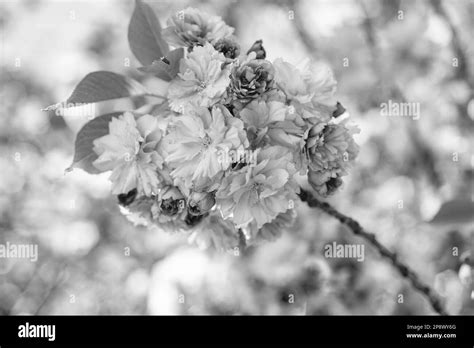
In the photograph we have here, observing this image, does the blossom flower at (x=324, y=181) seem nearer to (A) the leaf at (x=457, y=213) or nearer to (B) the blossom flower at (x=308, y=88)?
(B) the blossom flower at (x=308, y=88)

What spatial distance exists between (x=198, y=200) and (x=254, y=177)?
0.28ft

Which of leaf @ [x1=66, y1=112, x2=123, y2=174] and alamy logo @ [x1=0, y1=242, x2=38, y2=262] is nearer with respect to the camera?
leaf @ [x1=66, y1=112, x2=123, y2=174]

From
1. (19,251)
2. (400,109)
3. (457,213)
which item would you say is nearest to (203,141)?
(457,213)

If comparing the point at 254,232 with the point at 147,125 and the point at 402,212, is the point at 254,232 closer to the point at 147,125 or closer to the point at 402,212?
the point at 147,125

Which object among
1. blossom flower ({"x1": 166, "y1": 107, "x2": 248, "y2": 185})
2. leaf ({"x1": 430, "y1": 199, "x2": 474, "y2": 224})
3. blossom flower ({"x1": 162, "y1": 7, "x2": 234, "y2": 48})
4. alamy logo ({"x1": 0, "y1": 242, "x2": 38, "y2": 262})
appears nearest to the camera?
blossom flower ({"x1": 166, "y1": 107, "x2": 248, "y2": 185})

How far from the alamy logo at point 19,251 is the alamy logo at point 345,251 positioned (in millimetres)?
1371

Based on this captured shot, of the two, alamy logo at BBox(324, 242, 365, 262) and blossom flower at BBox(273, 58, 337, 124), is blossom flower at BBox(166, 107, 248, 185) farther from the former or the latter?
alamy logo at BBox(324, 242, 365, 262)

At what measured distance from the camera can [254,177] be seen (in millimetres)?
687

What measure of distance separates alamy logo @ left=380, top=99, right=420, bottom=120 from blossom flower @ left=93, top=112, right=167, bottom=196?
1250 millimetres

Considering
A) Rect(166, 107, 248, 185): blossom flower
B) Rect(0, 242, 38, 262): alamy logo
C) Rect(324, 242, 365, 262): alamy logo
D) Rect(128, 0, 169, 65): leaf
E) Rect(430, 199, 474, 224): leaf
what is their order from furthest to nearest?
Rect(0, 242, 38, 262): alamy logo, Rect(324, 242, 365, 262): alamy logo, Rect(430, 199, 474, 224): leaf, Rect(128, 0, 169, 65): leaf, Rect(166, 107, 248, 185): blossom flower
